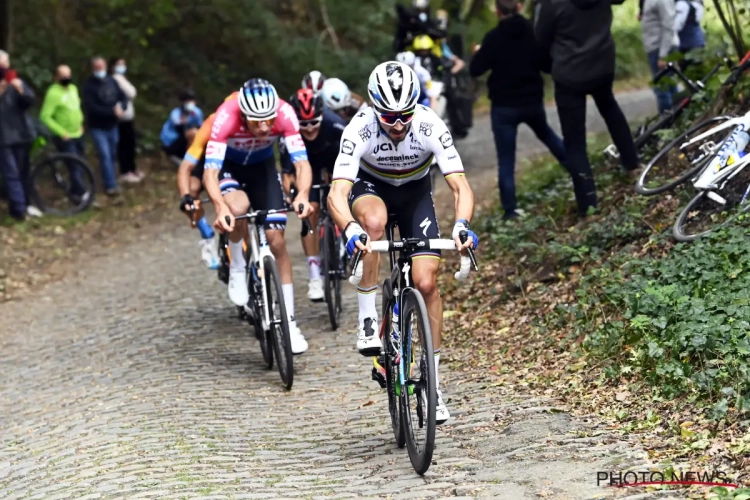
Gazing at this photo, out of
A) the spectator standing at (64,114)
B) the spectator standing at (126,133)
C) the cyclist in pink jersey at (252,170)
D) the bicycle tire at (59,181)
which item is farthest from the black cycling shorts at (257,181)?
the spectator standing at (126,133)

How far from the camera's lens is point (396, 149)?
710cm

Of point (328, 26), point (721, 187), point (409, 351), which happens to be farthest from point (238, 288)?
point (328, 26)

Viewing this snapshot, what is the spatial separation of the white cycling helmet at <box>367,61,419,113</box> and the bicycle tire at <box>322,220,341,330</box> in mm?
3807

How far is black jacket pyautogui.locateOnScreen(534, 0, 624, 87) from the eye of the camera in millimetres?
10258

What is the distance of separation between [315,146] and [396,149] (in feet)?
11.9

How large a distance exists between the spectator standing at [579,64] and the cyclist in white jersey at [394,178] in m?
3.58

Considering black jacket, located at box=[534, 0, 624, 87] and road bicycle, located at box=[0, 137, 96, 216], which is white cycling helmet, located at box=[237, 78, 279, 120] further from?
road bicycle, located at box=[0, 137, 96, 216]

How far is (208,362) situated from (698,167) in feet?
15.1

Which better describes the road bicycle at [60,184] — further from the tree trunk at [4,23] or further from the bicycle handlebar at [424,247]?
the bicycle handlebar at [424,247]

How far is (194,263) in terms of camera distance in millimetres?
14375

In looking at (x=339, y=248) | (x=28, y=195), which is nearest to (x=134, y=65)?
(x=28, y=195)

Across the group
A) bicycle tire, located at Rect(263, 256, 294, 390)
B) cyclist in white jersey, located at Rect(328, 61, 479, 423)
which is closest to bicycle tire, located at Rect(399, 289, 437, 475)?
cyclist in white jersey, located at Rect(328, 61, 479, 423)

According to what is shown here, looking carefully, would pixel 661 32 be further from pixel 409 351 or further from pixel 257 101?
pixel 409 351

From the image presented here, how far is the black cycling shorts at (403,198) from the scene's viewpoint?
282 inches
